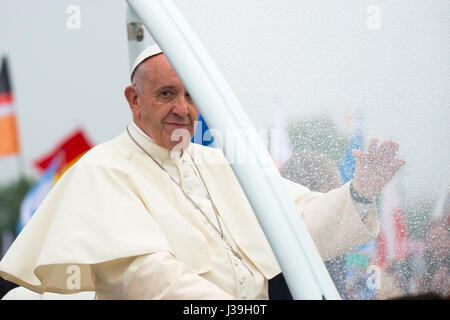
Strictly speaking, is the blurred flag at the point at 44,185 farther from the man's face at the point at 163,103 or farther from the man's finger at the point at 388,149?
the man's finger at the point at 388,149

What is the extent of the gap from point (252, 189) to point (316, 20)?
0.75 m

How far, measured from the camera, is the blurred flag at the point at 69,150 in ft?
35.1

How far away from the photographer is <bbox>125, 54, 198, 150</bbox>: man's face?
7.51ft

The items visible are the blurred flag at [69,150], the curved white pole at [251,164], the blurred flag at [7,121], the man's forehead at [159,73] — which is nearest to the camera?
the curved white pole at [251,164]

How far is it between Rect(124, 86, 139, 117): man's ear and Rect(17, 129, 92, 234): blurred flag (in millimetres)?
7707

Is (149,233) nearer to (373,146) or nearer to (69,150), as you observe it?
→ (373,146)

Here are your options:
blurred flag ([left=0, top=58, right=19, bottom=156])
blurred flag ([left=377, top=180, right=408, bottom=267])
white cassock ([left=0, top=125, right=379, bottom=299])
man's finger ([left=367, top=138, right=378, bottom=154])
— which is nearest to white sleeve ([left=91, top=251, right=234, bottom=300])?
white cassock ([left=0, top=125, right=379, bottom=299])

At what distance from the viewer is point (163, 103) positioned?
7.55ft

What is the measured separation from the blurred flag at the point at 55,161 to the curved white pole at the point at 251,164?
8.75 m

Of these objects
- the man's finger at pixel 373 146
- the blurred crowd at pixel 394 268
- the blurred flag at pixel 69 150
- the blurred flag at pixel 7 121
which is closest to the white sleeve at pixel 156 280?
the blurred crowd at pixel 394 268

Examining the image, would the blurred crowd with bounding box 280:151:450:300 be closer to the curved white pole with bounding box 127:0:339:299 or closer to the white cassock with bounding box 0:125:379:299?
the white cassock with bounding box 0:125:379:299

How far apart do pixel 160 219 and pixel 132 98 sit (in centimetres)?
57

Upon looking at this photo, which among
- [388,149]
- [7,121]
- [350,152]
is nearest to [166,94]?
[350,152]
